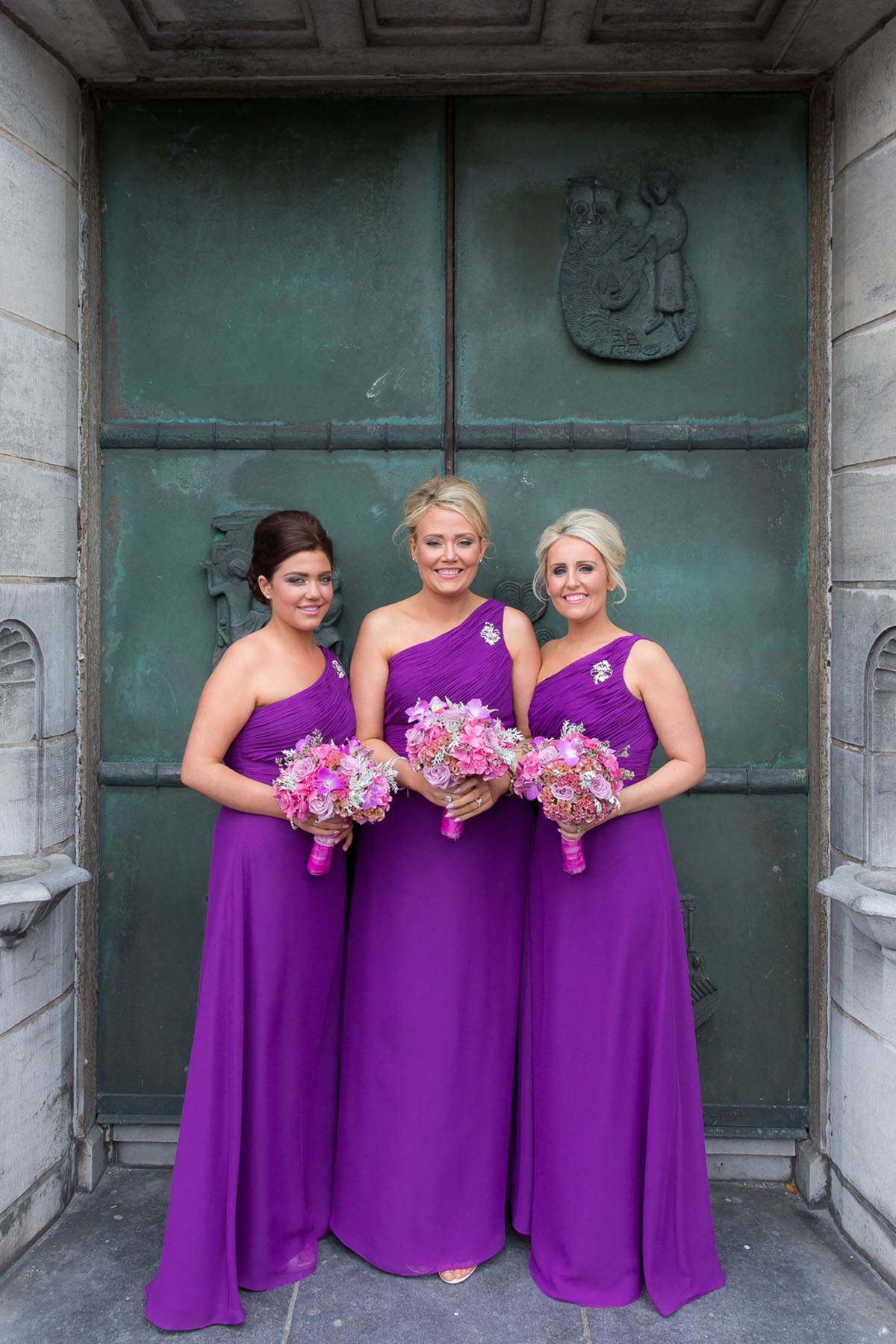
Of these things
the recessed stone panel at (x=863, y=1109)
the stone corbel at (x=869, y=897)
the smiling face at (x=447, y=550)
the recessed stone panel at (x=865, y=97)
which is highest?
the recessed stone panel at (x=865, y=97)

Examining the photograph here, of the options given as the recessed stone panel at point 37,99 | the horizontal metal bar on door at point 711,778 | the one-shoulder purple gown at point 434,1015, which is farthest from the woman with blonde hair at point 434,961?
the recessed stone panel at point 37,99

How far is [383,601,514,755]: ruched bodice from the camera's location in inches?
115

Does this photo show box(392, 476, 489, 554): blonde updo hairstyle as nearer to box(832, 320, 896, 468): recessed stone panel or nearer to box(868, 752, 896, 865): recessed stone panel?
box(832, 320, 896, 468): recessed stone panel

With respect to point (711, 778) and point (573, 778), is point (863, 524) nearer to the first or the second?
point (711, 778)

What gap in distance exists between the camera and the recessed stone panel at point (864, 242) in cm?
312

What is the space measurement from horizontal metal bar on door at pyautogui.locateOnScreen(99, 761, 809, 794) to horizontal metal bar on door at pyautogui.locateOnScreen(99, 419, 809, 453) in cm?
125

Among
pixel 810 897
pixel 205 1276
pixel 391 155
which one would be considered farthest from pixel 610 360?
pixel 205 1276

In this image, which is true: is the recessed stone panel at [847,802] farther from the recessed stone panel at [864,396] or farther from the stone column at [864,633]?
the recessed stone panel at [864,396]

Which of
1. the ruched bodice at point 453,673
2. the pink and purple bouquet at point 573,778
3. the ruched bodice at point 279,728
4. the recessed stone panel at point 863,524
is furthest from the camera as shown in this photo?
the recessed stone panel at point 863,524

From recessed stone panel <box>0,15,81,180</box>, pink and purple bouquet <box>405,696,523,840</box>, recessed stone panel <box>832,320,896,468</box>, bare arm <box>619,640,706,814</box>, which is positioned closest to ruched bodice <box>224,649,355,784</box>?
pink and purple bouquet <box>405,696,523,840</box>

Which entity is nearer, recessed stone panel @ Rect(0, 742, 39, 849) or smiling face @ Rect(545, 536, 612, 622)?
smiling face @ Rect(545, 536, 612, 622)

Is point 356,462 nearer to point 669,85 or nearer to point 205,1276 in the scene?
point 669,85

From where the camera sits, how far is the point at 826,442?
347cm

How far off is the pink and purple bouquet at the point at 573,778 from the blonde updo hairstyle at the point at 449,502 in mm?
774
